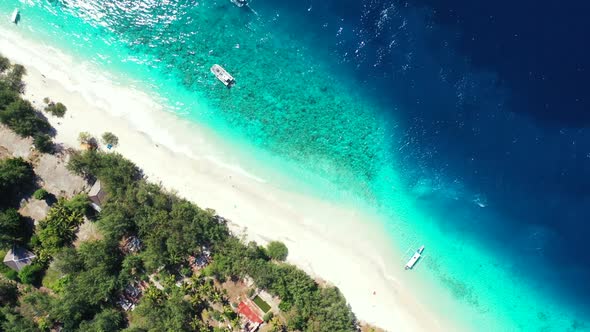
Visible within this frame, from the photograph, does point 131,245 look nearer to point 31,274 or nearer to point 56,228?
point 56,228

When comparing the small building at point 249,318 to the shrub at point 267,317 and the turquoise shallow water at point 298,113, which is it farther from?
the turquoise shallow water at point 298,113

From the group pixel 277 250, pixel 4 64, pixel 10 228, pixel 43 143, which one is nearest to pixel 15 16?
pixel 4 64

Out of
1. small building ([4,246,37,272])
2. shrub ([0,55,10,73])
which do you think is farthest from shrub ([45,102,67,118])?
small building ([4,246,37,272])

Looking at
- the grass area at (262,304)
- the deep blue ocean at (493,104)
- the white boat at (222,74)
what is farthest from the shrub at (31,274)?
the deep blue ocean at (493,104)

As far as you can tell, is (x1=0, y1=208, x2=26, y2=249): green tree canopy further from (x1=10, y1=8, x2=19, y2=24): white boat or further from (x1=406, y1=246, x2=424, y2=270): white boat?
(x1=406, y1=246, x2=424, y2=270): white boat

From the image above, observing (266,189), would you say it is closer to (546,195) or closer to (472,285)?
(472,285)

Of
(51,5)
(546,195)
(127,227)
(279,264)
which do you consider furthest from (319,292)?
(51,5)
